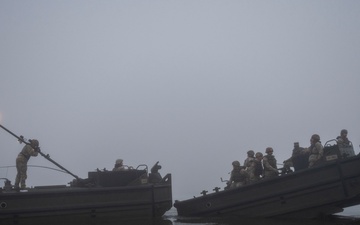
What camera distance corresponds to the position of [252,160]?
10.3m

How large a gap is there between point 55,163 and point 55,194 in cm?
193

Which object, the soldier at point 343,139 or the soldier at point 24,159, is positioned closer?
the soldier at point 343,139

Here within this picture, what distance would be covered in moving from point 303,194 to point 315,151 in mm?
1350

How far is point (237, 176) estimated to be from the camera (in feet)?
35.0

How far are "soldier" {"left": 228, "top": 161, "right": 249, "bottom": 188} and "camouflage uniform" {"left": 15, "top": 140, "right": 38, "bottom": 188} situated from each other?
22.8 ft

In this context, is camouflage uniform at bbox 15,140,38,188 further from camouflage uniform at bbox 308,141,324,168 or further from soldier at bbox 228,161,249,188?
camouflage uniform at bbox 308,141,324,168

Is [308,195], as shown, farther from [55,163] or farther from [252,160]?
[55,163]

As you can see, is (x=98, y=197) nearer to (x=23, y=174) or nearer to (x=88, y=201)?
(x=88, y=201)

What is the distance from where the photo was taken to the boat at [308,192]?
891 cm

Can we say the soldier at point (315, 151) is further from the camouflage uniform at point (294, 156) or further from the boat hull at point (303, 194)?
the camouflage uniform at point (294, 156)

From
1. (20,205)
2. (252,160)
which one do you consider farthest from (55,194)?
(252,160)

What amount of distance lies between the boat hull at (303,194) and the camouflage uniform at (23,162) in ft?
22.0

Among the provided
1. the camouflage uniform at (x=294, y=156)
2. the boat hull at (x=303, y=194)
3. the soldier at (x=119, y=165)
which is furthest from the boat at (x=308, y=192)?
the soldier at (x=119, y=165)

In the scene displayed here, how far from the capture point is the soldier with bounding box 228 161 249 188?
1054 centimetres
